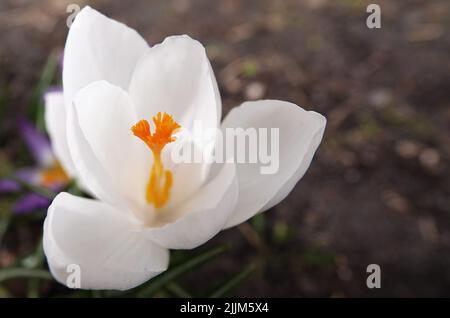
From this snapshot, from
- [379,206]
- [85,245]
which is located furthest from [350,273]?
[85,245]

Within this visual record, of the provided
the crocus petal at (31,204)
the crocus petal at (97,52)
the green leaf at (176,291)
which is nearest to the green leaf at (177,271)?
the green leaf at (176,291)

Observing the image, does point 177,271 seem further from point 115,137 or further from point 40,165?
point 40,165

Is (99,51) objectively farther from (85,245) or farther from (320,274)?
(320,274)

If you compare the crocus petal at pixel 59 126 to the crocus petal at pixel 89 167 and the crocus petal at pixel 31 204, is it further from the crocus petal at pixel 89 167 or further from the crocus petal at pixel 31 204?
the crocus petal at pixel 31 204

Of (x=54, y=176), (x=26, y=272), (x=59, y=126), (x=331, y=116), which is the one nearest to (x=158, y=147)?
(x=59, y=126)

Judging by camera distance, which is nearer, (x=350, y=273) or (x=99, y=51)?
(x=99, y=51)
